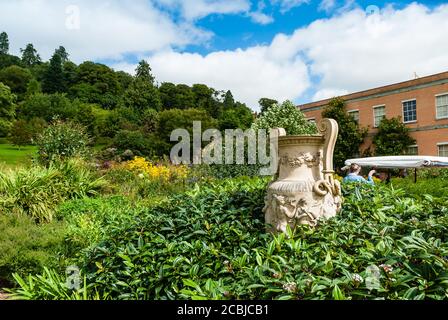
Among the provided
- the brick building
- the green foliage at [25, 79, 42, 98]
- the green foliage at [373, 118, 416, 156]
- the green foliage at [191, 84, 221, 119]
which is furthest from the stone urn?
the green foliage at [25, 79, 42, 98]

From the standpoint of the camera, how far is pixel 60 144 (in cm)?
1342

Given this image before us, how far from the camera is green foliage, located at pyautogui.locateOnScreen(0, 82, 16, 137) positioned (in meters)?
36.1

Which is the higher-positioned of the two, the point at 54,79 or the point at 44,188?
the point at 54,79

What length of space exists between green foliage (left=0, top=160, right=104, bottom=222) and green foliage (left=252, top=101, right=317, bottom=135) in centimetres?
1379

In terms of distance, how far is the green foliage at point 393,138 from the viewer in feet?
75.9

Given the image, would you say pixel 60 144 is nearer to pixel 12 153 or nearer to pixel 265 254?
pixel 265 254

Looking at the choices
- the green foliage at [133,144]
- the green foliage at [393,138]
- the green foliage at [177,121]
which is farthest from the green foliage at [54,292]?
the green foliage at [177,121]

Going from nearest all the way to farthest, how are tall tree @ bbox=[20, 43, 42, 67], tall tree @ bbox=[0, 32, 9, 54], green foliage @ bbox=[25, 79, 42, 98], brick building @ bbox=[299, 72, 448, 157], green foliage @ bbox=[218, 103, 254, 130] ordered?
brick building @ bbox=[299, 72, 448, 157] → green foliage @ bbox=[218, 103, 254, 130] → green foliage @ bbox=[25, 79, 42, 98] → tall tree @ bbox=[20, 43, 42, 67] → tall tree @ bbox=[0, 32, 9, 54]

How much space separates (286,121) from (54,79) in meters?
37.6

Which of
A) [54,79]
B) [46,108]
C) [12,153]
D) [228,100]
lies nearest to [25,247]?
[12,153]

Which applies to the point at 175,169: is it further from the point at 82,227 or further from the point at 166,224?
the point at 166,224

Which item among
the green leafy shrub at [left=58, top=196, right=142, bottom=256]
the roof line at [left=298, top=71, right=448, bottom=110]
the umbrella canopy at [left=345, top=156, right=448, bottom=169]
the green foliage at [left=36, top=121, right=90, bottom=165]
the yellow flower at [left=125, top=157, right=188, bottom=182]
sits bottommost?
the green leafy shrub at [left=58, top=196, right=142, bottom=256]

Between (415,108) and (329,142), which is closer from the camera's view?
(329,142)

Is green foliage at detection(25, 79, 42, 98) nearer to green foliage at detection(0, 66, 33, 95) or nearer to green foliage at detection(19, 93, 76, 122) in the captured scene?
green foliage at detection(0, 66, 33, 95)
